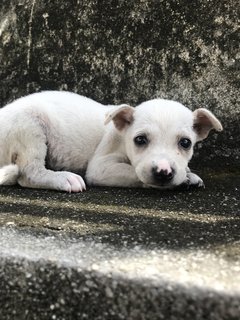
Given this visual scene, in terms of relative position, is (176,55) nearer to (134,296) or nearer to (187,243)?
(187,243)

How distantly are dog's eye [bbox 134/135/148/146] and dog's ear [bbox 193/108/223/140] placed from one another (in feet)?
1.49

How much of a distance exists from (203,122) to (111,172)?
2.62 feet

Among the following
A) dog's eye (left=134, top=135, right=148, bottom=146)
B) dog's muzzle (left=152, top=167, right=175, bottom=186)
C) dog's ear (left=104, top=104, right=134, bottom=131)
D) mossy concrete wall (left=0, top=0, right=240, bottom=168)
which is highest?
mossy concrete wall (left=0, top=0, right=240, bottom=168)

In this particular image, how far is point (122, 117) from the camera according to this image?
137 inches

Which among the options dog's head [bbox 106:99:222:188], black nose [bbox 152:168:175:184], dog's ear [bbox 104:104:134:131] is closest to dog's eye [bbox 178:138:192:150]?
dog's head [bbox 106:99:222:188]

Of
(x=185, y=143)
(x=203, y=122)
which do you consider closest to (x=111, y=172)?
(x=185, y=143)

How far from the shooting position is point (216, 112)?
3.95m

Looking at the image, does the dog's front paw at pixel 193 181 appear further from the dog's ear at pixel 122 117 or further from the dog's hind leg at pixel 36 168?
the dog's hind leg at pixel 36 168

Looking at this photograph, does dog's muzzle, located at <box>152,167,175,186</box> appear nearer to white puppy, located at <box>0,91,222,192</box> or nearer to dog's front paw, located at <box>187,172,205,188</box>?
white puppy, located at <box>0,91,222,192</box>

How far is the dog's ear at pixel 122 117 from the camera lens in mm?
3316

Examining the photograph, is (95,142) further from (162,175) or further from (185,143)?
(162,175)

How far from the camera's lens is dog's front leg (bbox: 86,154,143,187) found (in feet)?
11.1

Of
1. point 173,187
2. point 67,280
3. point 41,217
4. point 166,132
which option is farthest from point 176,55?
point 67,280

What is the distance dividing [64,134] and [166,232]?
179 centimetres
